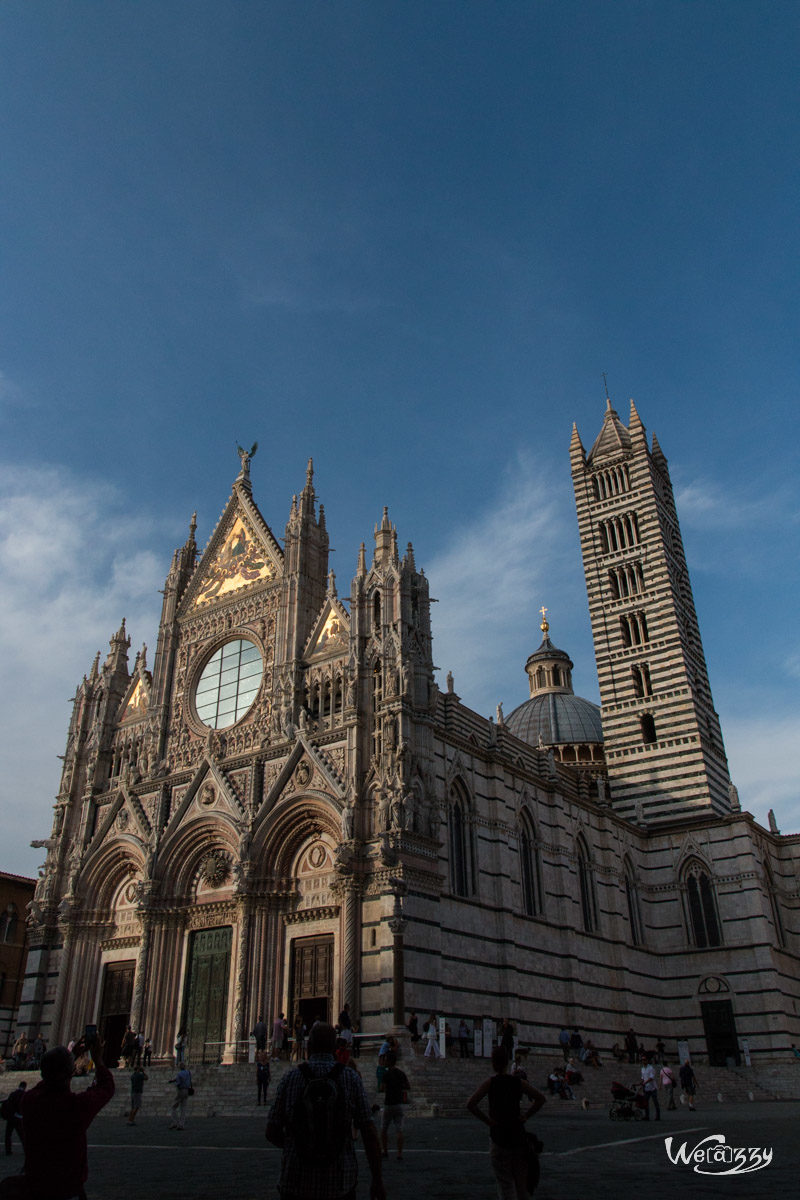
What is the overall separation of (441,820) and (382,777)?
6.94 feet

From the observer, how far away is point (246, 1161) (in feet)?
35.3

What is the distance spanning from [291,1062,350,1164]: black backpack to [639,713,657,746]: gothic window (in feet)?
121

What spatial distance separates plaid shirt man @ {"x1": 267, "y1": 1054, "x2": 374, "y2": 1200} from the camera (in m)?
4.67

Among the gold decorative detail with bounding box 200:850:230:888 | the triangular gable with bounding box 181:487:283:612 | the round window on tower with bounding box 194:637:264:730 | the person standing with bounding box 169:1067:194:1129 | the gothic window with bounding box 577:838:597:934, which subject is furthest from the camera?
the triangular gable with bounding box 181:487:283:612

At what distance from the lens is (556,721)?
5253 centimetres

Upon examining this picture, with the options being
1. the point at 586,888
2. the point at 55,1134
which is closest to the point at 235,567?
the point at 586,888

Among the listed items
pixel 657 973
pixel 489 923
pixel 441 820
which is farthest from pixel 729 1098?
pixel 441 820

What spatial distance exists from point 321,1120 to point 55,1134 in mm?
1398

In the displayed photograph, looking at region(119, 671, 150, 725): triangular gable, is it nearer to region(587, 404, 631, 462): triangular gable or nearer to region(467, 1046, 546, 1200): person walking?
region(587, 404, 631, 462): triangular gable

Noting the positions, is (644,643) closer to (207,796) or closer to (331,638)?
(331,638)

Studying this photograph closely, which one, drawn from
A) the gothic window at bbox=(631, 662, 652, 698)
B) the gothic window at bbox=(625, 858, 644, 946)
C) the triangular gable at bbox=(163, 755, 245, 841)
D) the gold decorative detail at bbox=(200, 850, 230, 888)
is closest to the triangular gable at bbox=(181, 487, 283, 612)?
the triangular gable at bbox=(163, 755, 245, 841)

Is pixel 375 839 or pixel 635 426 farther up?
pixel 635 426

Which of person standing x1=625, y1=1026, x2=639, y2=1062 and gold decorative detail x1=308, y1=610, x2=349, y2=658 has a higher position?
gold decorative detail x1=308, y1=610, x2=349, y2=658

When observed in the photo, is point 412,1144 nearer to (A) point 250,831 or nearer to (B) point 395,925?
(B) point 395,925
